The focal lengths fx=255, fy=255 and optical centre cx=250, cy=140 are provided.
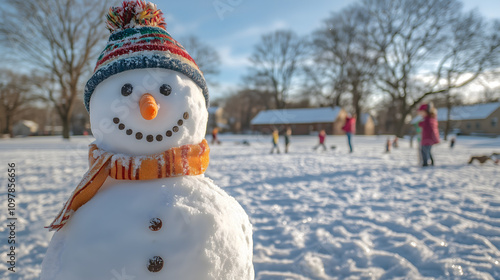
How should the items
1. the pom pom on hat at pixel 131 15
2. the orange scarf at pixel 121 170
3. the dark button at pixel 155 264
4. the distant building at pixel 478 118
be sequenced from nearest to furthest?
the dark button at pixel 155 264 < the orange scarf at pixel 121 170 < the pom pom on hat at pixel 131 15 < the distant building at pixel 478 118

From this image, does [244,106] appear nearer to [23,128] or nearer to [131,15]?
[23,128]

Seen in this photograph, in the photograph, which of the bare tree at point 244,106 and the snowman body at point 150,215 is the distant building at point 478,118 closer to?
the bare tree at point 244,106

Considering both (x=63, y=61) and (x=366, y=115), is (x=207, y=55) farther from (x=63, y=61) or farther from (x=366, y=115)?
(x=366, y=115)

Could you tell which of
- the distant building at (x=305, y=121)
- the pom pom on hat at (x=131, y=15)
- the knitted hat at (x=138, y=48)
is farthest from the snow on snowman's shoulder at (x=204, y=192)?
the distant building at (x=305, y=121)

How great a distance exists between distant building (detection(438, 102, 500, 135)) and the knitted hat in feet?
161

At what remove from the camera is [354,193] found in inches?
179

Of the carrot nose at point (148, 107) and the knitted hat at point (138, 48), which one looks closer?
the carrot nose at point (148, 107)

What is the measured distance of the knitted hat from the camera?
1.32 meters

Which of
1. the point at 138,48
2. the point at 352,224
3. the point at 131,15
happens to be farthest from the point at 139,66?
the point at 352,224

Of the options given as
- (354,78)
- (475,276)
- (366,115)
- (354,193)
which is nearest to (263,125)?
(354,78)

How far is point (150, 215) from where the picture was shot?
119 cm

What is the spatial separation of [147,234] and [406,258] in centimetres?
234

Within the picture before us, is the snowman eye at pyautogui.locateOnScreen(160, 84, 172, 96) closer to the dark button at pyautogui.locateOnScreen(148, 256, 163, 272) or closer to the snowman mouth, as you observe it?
the snowman mouth

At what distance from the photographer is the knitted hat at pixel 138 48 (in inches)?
52.1
